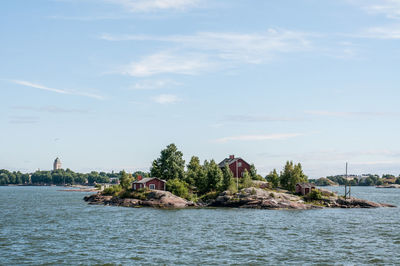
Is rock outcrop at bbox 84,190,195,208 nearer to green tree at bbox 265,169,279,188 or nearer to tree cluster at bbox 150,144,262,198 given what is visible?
tree cluster at bbox 150,144,262,198

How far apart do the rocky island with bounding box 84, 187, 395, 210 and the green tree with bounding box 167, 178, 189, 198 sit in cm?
447

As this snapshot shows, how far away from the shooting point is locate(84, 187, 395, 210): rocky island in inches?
3605

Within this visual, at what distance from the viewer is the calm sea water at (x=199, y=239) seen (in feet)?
128

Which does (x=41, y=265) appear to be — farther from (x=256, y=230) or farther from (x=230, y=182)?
(x=230, y=182)

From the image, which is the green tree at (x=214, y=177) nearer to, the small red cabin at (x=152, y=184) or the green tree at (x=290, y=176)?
the small red cabin at (x=152, y=184)

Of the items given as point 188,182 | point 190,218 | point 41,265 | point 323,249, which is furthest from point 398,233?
point 188,182

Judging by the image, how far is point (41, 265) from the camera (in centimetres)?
3572

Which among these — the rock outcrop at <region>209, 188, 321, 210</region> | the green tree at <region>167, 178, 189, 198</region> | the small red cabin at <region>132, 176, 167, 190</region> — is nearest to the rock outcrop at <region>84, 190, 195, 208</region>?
the green tree at <region>167, 178, 189, 198</region>

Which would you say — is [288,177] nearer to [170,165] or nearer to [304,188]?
[304,188]

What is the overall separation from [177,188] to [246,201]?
19.3 m

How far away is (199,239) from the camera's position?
49.7 metres

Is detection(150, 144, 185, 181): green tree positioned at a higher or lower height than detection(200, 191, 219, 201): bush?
higher

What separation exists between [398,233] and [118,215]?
47.2 meters

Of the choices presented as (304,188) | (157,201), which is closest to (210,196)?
(157,201)
